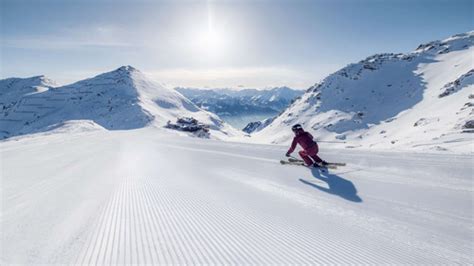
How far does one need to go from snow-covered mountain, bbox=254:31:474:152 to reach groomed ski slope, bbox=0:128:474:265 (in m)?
59.4

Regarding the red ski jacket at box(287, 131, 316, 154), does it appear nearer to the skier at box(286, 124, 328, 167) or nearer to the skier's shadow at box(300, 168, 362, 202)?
the skier at box(286, 124, 328, 167)

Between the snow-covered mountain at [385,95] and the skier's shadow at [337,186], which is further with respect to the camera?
the snow-covered mountain at [385,95]

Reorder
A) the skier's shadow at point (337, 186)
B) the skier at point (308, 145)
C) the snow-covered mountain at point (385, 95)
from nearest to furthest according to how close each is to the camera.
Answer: the skier's shadow at point (337, 186) < the skier at point (308, 145) < the snow-covered mountain at point (385, 95)

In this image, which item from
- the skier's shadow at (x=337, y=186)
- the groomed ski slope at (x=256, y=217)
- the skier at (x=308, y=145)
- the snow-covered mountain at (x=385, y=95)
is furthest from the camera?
the snow-covered mountain at (x=385, y=95)

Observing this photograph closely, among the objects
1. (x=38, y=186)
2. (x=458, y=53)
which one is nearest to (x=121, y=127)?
(x=458, y=53)

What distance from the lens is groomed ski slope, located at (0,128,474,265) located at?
4.57 meters

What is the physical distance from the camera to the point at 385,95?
4033 inches

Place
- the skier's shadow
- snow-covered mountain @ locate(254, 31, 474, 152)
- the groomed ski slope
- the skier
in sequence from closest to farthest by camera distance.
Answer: the groomed ski slope < the skier's shadow < the skier < snow-covered mountain @ locate(254, 31, 474, 152)

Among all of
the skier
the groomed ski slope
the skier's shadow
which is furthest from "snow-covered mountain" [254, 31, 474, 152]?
the groomed ski slope

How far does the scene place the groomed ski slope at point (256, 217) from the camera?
4566 millimetres

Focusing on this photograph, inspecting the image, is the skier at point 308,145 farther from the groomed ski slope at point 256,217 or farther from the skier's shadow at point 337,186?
the skier's shadow at point 337,186

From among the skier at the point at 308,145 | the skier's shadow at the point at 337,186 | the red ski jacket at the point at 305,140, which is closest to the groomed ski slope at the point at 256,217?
the skier's shadow at the point at 337,186

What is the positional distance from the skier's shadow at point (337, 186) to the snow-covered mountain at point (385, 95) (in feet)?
192

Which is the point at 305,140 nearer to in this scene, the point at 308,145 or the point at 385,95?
the point at 308,145
